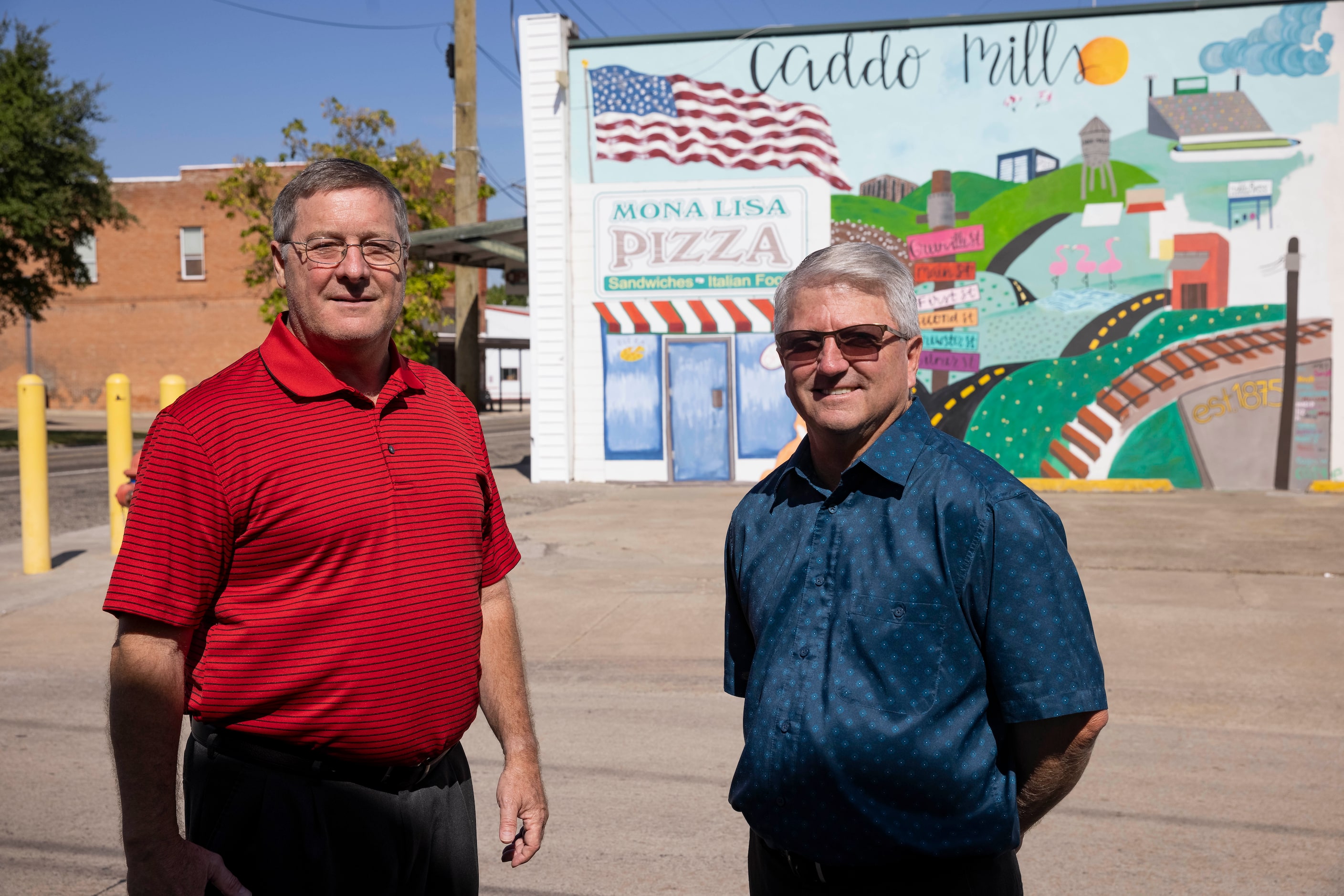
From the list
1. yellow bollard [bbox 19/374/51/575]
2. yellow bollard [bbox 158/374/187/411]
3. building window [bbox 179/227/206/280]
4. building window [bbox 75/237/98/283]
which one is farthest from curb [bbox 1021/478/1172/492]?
building window [bbox 75/237/98/283]

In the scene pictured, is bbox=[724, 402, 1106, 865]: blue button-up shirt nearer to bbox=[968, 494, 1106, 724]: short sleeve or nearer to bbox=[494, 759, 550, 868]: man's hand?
bbox=[968, 494, 1106, 724]: short sleeve

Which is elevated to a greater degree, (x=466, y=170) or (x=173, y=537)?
(x=466, y=170)

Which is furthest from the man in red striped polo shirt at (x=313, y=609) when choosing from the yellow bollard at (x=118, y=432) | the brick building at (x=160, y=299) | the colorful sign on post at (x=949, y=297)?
the brick building at (x=160, y=299)

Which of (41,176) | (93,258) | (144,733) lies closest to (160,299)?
(93,258)

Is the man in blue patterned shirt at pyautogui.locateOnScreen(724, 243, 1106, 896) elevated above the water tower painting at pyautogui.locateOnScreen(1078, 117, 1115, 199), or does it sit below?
below

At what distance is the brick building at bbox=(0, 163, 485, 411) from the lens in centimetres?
4109

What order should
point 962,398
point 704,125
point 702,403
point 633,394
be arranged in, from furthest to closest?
1. point 633,394
2. point 702,403
3. point 704,125
4. point 962,398

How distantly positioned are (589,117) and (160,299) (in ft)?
101

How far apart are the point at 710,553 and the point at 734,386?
20.6 feet

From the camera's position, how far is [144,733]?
1.98m

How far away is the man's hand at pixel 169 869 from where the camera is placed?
196cm

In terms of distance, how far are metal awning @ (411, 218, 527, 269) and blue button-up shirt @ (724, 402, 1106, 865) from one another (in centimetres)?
1440

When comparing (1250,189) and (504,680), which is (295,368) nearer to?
(504,680)

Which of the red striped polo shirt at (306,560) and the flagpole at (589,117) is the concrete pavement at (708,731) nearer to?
the red striped polo shirt at (306,560)
